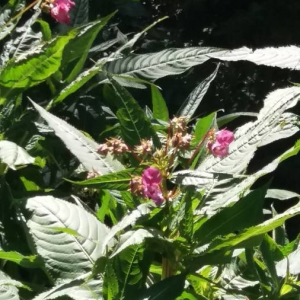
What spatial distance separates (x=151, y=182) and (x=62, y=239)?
0.22 meters

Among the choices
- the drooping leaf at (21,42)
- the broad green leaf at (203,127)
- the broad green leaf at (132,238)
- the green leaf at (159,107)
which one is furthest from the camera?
the drooping leaf at (21,42)

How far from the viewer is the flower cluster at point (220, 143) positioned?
4.04ft

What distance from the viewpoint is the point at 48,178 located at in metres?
1.68

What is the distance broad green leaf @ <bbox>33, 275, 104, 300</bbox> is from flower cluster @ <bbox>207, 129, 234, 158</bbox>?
0.29 meters

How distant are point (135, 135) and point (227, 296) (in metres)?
0.32

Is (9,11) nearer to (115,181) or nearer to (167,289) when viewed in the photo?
(115,181)

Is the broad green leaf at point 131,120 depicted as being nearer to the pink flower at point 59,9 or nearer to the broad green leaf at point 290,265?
the broad green leaf at point 290,265

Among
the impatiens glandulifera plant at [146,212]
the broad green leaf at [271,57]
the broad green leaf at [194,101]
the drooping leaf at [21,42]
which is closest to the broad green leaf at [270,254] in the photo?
the impatiens glandulifera plant at [146,212]

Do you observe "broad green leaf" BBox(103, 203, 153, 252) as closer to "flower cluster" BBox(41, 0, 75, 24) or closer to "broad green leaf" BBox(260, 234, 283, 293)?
"broad green leaf" BBox(260, 234, 283, 293)

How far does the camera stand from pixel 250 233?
3.62ft

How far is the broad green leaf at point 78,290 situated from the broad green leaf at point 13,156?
0.24 meters

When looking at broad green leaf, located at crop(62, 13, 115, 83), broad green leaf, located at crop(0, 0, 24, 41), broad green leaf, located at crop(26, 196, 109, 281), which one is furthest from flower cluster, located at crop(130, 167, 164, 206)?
broad green leaf, located at crop(0, 0, 24, 41)

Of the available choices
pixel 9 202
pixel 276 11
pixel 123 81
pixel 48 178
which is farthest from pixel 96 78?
pixel 276 11

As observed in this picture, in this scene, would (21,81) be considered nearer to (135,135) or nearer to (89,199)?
(135,135)
